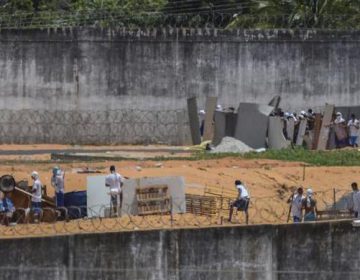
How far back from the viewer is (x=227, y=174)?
4112 centimetres

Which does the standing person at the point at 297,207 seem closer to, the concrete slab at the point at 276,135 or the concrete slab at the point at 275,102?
the concrete slab at the point at 276,135

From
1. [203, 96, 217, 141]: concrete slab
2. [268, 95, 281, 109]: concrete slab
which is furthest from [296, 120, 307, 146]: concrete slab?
[203, 96, 217, 141]: concrete slab

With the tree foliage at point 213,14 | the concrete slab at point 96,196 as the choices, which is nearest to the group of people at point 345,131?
the tree foliage at point 213,14

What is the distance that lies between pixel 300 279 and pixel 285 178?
8.99 meters

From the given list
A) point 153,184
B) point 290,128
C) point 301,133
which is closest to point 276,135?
point 290,128

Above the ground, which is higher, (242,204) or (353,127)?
(353,127)

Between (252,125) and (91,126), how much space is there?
665cm

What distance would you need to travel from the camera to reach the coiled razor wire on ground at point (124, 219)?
3319 centimetres

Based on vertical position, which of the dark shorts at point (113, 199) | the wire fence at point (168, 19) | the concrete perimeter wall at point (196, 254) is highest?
the wire fence at point (168, 19)

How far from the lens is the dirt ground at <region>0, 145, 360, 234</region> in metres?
39.2

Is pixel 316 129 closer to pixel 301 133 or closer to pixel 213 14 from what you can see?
pixel 301 133

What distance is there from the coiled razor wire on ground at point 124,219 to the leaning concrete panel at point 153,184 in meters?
0.02

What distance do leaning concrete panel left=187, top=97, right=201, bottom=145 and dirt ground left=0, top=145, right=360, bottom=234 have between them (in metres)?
5.63

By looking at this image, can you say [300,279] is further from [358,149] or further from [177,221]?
[358,149]
